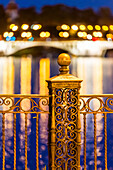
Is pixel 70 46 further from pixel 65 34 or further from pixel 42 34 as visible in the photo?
pixel 65 34

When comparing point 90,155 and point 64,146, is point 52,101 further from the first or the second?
point 90,155

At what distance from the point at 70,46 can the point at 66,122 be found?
50.6 metres

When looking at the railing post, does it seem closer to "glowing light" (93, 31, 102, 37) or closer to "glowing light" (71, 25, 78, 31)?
"glowing light" (93, 31, 102, 37)

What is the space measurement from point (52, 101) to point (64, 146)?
40 cm

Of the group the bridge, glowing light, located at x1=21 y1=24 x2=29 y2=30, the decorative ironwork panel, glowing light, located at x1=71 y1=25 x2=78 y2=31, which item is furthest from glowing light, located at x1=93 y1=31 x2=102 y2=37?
the decorative ironwork panel

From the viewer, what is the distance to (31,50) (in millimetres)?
56438

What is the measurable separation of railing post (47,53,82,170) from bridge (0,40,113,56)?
49483mm

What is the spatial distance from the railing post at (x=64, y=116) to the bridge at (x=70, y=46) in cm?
4948

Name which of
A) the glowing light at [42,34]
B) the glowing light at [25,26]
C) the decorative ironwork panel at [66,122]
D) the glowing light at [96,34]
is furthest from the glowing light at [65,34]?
the decorative ironwork panel at [66,122]

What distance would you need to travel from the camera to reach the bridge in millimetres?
53169

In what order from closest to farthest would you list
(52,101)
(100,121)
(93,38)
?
(52,101) → (100,121) → (93,38)

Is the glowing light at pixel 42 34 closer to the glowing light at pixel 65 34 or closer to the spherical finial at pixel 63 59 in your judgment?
the glowing light at pixel 65 34

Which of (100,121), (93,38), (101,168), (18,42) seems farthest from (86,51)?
(101,168)

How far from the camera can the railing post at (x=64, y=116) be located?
3.42 metres
